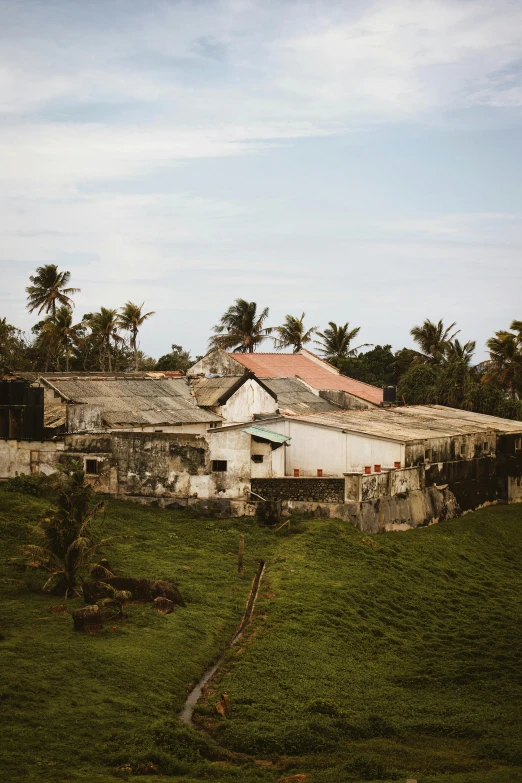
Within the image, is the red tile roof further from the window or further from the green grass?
the green grass

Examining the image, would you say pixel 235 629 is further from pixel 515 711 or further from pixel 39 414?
pixel 39 414

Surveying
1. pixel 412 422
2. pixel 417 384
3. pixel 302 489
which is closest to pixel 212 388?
pixel 412 422

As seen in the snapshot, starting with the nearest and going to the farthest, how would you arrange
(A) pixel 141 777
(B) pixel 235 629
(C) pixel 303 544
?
(A) pixel 141 777 < (B) pixel 235 629 < (C) pixel 303 544

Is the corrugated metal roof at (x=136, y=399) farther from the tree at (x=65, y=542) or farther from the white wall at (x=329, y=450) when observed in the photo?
the tree at (x=65, y=542)

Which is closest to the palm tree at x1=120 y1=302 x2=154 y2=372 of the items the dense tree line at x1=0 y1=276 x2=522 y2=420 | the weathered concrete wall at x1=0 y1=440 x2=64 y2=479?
the dense tree line at x1=0 y1=276 x2=522 y2=420

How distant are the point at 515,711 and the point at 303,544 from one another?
40.6ft

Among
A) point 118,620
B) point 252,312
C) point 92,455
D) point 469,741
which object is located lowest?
point 469,741

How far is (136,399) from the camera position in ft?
139

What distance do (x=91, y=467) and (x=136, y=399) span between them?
6377mm

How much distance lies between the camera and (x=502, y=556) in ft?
127

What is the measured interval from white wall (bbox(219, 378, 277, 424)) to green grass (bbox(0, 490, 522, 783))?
1184 cm

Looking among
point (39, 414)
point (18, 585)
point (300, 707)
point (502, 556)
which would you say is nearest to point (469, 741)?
point (300, 707)

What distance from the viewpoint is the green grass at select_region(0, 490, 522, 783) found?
55.3 feet

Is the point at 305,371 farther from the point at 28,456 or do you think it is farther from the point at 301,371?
the point at 28,456
